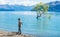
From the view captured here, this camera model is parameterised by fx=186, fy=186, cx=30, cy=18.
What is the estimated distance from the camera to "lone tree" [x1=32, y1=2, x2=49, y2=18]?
8875mm

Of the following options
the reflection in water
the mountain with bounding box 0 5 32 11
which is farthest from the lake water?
the mountain with bounding box 0 5 32 11

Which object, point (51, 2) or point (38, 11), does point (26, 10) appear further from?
point (51, 2)

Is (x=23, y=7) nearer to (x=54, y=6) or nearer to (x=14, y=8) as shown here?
(x=14, y=8)

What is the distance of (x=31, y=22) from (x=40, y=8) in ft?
3.29

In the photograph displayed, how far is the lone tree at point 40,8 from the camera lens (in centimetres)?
888

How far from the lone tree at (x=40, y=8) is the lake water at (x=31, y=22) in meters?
0.25

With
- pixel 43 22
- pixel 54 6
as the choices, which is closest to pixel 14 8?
pixel 43 22

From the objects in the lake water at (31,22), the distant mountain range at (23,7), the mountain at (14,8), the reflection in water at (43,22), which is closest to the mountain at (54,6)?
the distant mountain range at (23,7)

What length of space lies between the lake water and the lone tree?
0.81 feet

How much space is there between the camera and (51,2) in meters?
8.84

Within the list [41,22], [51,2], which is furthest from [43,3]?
[41,22]

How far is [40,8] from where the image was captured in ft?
31.0

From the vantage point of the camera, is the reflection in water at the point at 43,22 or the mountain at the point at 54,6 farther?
the reflection in water at the point at 43,22

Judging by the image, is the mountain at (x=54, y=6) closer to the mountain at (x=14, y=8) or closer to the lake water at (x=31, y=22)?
the lake water at (x=31, y=22)
